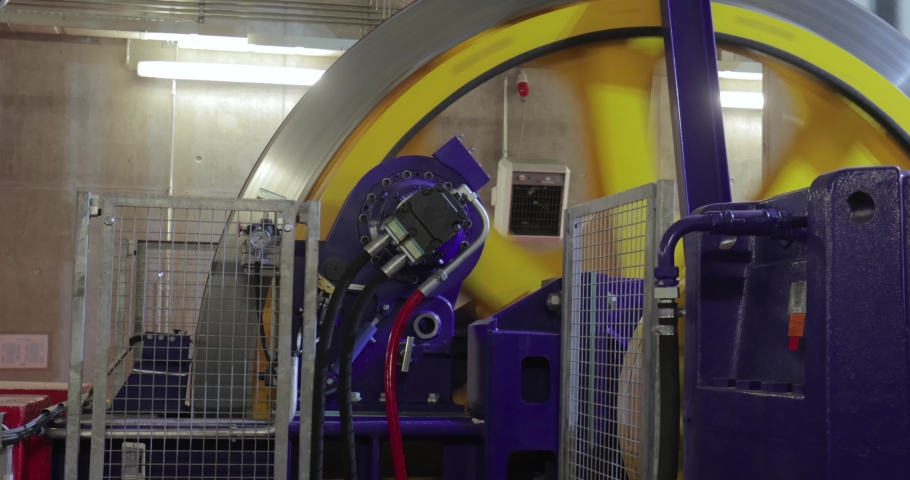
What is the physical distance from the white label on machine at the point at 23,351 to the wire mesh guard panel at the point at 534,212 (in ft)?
10.6

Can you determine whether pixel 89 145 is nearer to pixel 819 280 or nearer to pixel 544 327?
pixel 544 327

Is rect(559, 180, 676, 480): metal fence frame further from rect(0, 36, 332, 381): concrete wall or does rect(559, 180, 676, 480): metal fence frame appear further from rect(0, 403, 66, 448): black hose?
rect(0, 36, 332, 381): concrete wall

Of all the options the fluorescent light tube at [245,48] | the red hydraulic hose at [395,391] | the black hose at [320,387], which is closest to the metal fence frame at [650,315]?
the red hydraulic hose at [395,391]

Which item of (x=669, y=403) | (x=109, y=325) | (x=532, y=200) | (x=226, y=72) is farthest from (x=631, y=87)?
(x=226, y=72)

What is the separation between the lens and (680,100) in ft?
8.79

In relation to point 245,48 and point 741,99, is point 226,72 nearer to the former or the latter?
point 245,48

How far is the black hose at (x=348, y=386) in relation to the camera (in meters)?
2.08

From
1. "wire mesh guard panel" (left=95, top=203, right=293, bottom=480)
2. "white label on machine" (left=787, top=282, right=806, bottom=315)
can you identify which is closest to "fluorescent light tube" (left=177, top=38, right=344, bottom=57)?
"wire mesh guard panel" (left=95, top=203, right=293, bottom=480)

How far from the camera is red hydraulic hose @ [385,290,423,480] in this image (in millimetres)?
2129

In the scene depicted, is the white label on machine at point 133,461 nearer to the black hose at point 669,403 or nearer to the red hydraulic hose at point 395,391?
the red hydraulic hose at point 395,391

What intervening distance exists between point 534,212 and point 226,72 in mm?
2467

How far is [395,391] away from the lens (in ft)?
7.34

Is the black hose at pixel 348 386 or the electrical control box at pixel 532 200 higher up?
the electrical control box at pixel 532 200

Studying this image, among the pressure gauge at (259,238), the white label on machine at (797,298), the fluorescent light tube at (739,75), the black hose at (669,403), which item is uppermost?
the fluorescent light tube at (739,75)
